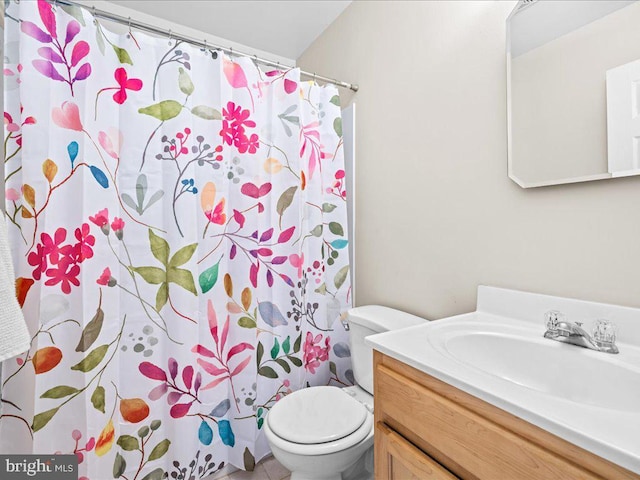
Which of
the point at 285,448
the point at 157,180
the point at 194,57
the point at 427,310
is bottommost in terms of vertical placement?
the point at 285,448

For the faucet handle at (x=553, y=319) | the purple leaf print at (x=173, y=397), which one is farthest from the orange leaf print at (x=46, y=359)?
the faucet handle at (x=553, y=319)

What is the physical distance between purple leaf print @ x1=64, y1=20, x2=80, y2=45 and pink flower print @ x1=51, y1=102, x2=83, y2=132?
23 cm

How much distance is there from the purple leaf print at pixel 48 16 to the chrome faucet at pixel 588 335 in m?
1.85

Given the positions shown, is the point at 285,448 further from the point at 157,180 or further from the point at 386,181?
the point at 386,181

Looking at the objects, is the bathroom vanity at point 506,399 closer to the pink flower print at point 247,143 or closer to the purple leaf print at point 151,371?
the purple leaf print at point 151,371

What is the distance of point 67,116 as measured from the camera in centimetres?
116

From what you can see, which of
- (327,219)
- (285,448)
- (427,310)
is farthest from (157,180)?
(427,310)

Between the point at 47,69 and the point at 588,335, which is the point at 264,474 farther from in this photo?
the point at 47,69

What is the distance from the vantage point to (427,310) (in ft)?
4.63

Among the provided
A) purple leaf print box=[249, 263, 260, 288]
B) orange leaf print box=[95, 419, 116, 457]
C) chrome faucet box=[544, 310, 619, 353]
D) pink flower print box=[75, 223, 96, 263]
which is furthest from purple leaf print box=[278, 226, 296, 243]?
chrome faucet box=[544, 310, 619, 353]

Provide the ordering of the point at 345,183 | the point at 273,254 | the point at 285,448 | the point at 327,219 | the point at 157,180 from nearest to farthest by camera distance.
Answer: the point at 285,448
the point at 157,180
the point at 273,254
the point at 327,219
the point at 345,183

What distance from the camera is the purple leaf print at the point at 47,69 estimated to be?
111 centimetres

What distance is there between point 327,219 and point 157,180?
83 centimetres

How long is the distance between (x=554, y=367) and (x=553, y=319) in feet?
0.42
